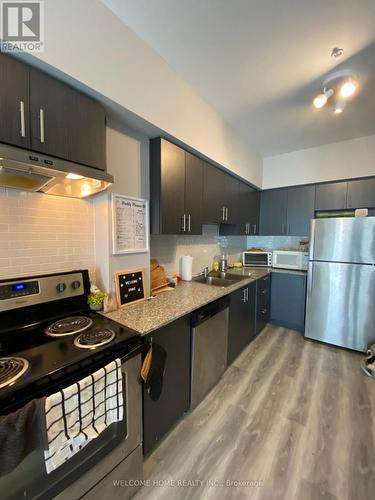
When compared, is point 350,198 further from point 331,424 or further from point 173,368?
point 173,368

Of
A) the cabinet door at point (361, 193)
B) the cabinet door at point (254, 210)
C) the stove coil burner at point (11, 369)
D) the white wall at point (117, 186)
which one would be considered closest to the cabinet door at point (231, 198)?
the cabinet door at point (254, 210)

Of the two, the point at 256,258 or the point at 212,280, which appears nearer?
the point at 212,280

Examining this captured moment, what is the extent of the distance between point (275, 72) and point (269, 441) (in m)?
2.69

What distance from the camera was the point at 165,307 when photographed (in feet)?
4.96

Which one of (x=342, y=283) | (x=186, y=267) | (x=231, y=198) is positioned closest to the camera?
(x=186, y=267)

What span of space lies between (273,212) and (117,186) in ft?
8.77

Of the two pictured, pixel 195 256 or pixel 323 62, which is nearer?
pixel 323 62

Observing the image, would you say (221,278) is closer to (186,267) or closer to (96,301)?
(186,267)

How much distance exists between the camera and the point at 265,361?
7.66ft

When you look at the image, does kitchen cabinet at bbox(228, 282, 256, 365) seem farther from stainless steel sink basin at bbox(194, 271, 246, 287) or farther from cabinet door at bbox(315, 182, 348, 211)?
cabinet door at bbox(315, 182, 348, 211)

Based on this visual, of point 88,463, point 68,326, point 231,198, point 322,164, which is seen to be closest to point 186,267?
point 231,198

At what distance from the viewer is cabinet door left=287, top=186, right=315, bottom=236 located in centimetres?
308

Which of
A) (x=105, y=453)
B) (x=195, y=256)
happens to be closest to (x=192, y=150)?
(x=195, y=256)

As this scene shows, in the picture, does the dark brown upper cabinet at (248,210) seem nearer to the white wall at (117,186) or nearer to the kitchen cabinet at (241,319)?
the kitchen cabinet at (241,319)
